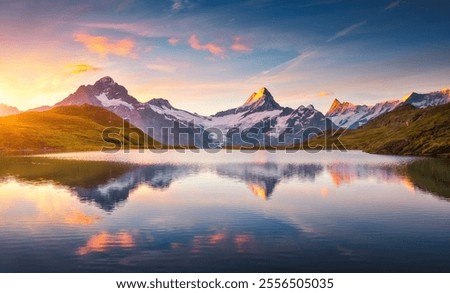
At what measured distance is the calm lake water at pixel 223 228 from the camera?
29.0 meters

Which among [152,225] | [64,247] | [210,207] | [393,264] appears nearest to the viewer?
[393,264]

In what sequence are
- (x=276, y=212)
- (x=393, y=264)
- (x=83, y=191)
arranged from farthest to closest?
(x=83, y=191), (x=276, y=212), (x=393, y=264)

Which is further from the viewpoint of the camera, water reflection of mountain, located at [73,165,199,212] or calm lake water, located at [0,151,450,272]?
water reflection of mountain, located at [73,165,199,212]

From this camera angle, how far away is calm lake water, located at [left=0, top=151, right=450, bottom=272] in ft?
95.2

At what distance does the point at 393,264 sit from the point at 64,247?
23830 mm

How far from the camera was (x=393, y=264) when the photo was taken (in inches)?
1137

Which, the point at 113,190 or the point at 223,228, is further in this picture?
the point at 113,190

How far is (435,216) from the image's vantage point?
4700 centimetres

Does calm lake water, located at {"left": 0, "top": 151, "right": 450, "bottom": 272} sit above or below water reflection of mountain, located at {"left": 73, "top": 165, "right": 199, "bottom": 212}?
below

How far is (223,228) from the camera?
41.1 meters

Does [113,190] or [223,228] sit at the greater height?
[113,190]
